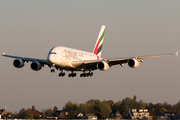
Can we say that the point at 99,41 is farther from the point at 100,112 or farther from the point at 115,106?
the point at 115,106

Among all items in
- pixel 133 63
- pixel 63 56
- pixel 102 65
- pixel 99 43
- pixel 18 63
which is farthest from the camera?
pixel 99 43

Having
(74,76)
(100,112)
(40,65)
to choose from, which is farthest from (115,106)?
(40,65)

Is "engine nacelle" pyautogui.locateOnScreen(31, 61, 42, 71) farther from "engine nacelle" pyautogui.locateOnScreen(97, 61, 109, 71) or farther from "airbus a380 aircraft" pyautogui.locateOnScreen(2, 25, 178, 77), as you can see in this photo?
"engine nacelle" pyautogui.locateOnScreen(97, 61, 109, 71)

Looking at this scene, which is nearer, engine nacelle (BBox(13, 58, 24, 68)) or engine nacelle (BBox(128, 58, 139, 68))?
engine nacelle (BBox(128, 58, 139, 68))

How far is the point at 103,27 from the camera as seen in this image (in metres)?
98.4

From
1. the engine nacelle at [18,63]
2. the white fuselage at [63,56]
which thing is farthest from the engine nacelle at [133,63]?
the engine nacelle at [18,63]

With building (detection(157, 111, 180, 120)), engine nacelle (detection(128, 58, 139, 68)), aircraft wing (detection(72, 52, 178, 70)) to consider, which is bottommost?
building (detection(157, 111, 180, 120))

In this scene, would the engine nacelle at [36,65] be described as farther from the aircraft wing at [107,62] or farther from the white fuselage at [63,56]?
the aircraft wing at [107,62]

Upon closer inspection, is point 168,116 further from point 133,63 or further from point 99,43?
point 133,63

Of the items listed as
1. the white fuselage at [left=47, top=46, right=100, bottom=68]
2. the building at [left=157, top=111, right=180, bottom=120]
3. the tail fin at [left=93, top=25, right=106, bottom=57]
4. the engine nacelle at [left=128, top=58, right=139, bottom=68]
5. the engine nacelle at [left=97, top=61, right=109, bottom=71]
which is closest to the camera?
the white fuselage at [left=47, top=46, right=100, bottom=68]

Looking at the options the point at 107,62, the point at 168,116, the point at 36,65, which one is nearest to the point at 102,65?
the point at 107,62

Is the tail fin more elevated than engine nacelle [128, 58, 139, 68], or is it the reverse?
the tail fin

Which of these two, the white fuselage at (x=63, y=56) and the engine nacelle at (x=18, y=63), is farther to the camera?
the engine nacelle at (x=18, y=63)

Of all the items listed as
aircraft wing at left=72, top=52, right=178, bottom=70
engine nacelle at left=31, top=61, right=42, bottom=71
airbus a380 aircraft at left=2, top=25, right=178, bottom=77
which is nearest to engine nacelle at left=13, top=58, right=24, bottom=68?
airbus a380 aircraft at left=2, top=25, right=178, bottom=77
